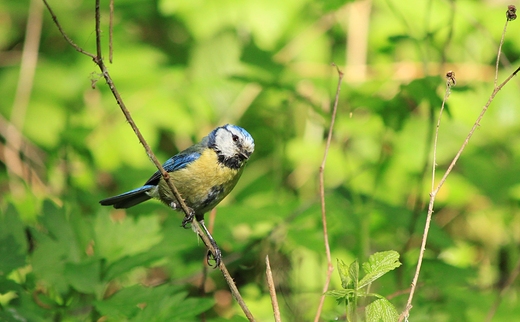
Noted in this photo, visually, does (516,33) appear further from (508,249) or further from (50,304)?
(50,304)

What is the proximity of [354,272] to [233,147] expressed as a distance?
1.57 meters

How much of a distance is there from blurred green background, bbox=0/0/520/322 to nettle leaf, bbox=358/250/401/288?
460 mm

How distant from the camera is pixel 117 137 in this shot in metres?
5.36

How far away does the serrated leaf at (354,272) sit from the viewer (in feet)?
5.84

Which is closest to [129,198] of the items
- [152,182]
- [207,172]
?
[152,182]

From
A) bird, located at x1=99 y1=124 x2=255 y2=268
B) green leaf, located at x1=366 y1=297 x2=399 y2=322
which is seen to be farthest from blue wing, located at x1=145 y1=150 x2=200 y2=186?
green leaf, located at x1=366 y1=297 x2=399 y2=322

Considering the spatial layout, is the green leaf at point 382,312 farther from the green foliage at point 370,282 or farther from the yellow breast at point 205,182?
the yellow breast at point 205,182

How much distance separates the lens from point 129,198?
3.54 meters

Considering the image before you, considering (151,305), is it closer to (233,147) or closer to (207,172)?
(207,172)

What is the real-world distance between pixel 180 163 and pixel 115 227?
51 centimetres

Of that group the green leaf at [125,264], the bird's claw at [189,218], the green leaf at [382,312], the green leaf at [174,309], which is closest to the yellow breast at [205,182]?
the bird's claw at [189,218]

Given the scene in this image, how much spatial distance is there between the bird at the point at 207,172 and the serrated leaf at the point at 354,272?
4.23 ft

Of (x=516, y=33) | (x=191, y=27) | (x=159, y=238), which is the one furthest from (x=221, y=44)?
(x=159, y=238)

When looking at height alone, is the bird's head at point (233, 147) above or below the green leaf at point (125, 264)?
above
